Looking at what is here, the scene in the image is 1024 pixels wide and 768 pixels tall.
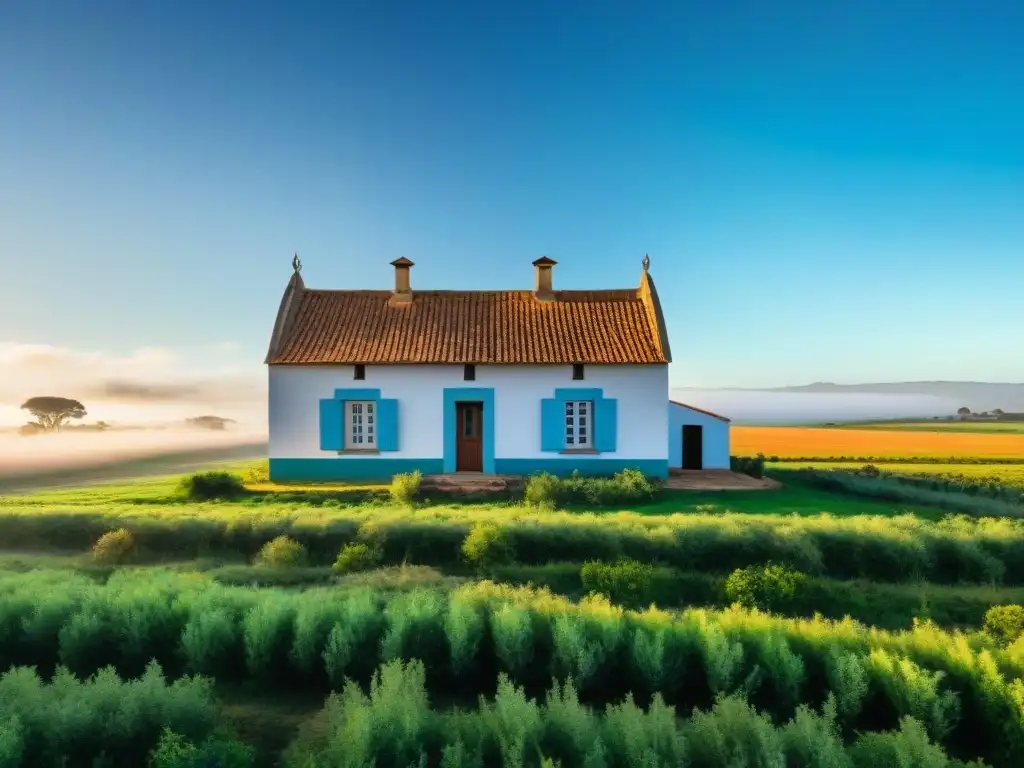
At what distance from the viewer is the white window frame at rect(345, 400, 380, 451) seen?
649 inches

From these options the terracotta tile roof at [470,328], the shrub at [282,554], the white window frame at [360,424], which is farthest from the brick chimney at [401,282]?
the shrub at [282,554]

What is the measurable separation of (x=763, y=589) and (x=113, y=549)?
1098 centimetres

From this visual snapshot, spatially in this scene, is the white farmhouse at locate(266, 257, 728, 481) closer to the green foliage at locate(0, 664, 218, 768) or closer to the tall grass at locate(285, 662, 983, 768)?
the green foliage at locate(0, 664, 218, 768)

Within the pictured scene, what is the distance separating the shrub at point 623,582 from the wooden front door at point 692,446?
32.4 ft

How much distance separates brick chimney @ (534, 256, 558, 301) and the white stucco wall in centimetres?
319

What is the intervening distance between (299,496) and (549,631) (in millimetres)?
9623

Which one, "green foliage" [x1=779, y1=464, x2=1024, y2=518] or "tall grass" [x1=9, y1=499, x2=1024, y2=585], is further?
"green foliage" [x1=779, y1=464, x2=1024, y2=518]

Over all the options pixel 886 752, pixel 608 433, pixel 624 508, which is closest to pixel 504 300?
pixel 608 433

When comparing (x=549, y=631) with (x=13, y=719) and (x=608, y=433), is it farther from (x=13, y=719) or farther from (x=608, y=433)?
(x=608, y=433)

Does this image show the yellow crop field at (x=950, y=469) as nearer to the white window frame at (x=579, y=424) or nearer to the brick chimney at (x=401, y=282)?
the white window frame at (x=579, y=424)

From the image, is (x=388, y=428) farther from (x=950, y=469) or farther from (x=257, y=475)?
(x=950, y=469)

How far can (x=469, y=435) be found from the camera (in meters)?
16.6

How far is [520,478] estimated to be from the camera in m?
15.4

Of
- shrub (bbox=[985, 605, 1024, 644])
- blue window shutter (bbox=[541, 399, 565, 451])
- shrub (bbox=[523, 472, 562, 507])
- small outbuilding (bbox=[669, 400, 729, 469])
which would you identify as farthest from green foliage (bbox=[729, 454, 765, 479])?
shrub (bbox=[985, 605, 1024, 644])
